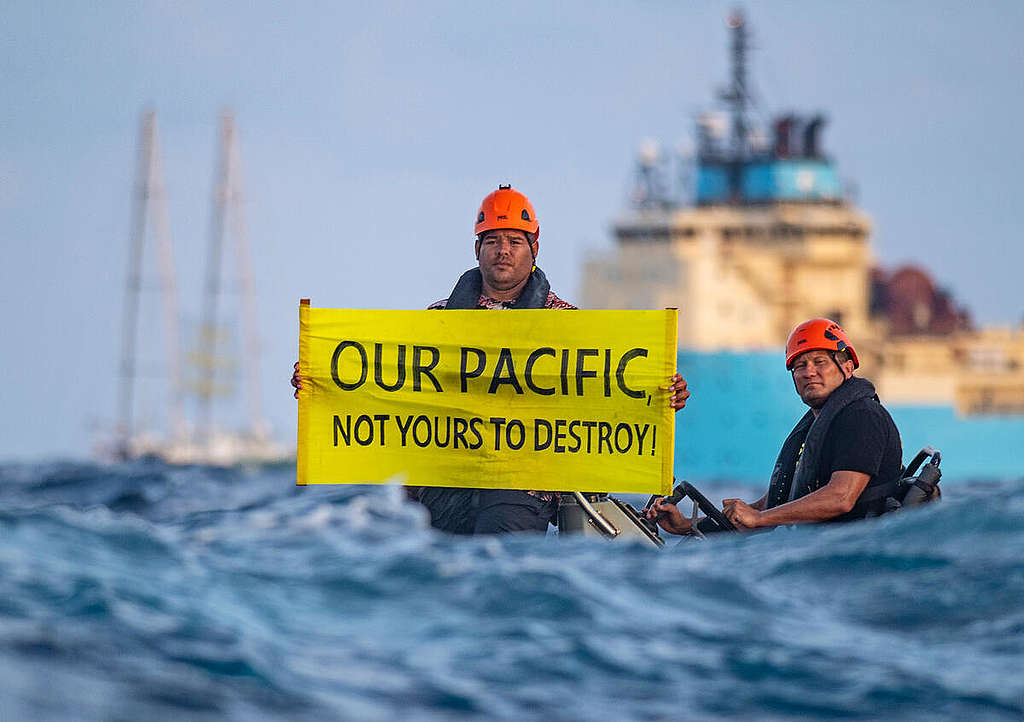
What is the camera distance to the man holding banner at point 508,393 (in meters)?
8.72

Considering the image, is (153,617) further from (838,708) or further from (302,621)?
(838,708)

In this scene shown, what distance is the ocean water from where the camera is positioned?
6.55 meters

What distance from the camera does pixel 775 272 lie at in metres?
58.2

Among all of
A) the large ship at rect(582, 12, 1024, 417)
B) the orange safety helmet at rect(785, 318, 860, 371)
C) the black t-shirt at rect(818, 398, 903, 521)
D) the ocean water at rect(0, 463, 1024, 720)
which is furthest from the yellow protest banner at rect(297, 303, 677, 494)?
the large ship at rect(582, 12, 1024, 417)

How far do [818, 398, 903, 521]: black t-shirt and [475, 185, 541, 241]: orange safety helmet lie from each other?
6.87 ft

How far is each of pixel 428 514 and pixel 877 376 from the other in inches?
1885

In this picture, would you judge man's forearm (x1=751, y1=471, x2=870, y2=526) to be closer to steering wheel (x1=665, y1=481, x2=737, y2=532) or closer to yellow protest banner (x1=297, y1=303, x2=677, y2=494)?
steering wheel (x1=665, y1=481, x2=737, y2=532)

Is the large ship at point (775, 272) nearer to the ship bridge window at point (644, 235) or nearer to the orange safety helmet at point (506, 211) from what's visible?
the ship bridge window at point (644, 235)

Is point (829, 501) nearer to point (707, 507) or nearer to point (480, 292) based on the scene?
→ point (707, 507)

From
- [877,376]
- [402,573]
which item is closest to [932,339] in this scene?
[877,376]

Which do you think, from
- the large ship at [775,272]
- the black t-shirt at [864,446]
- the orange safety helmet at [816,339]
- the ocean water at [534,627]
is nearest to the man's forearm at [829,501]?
the black t-shirt at [864,446]

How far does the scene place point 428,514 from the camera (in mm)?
9062

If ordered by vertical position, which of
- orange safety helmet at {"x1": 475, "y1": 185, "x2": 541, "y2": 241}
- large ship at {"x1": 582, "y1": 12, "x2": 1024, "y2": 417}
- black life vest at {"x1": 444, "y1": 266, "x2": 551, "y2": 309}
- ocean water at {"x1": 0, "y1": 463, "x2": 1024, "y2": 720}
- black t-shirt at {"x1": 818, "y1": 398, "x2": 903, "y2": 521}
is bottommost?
ocean water at {"x1": 0, "y1": 463, "x2": 1024, "y2": 720}

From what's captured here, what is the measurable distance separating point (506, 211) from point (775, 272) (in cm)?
5064
